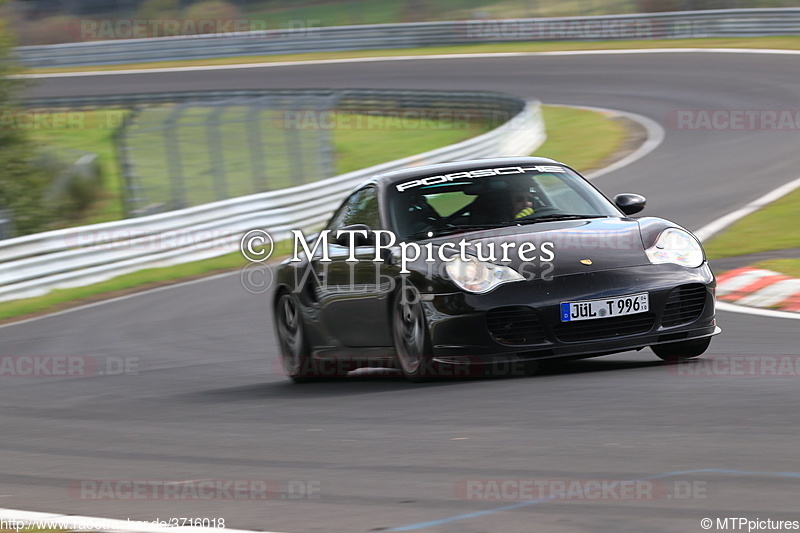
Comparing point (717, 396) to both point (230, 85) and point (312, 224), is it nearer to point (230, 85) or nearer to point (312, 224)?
point (312, 224)

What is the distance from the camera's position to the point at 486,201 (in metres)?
7.87

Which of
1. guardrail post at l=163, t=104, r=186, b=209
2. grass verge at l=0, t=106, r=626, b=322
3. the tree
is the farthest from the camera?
the tree

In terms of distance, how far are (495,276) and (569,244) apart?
0.48 m

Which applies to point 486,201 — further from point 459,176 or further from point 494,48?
point 494,48

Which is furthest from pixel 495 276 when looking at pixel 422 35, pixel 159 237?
pixel 422 35

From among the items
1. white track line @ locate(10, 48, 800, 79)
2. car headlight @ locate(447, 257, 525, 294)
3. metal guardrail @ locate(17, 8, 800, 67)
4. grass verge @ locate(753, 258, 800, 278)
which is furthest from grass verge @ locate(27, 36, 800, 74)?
car headlight @ locate(447, 257, 525, 294)

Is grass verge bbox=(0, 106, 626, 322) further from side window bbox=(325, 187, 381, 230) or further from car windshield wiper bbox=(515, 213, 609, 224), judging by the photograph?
car windshield wiper bbox=(515, 213, 609, 224)

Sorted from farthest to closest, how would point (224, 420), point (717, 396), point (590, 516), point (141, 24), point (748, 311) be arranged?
point (141, 24) → point (748, 311) → point (224, 420) → point (717, 396) → point (590, 516)

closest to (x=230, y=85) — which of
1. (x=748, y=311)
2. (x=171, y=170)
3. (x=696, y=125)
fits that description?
(x=696, y=125)

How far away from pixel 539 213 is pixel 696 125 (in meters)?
16.8

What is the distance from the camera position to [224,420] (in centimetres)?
679

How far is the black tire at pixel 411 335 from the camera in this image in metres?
7.08

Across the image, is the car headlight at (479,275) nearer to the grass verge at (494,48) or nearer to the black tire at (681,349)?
the black tire at (681,349)

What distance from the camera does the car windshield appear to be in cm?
775
